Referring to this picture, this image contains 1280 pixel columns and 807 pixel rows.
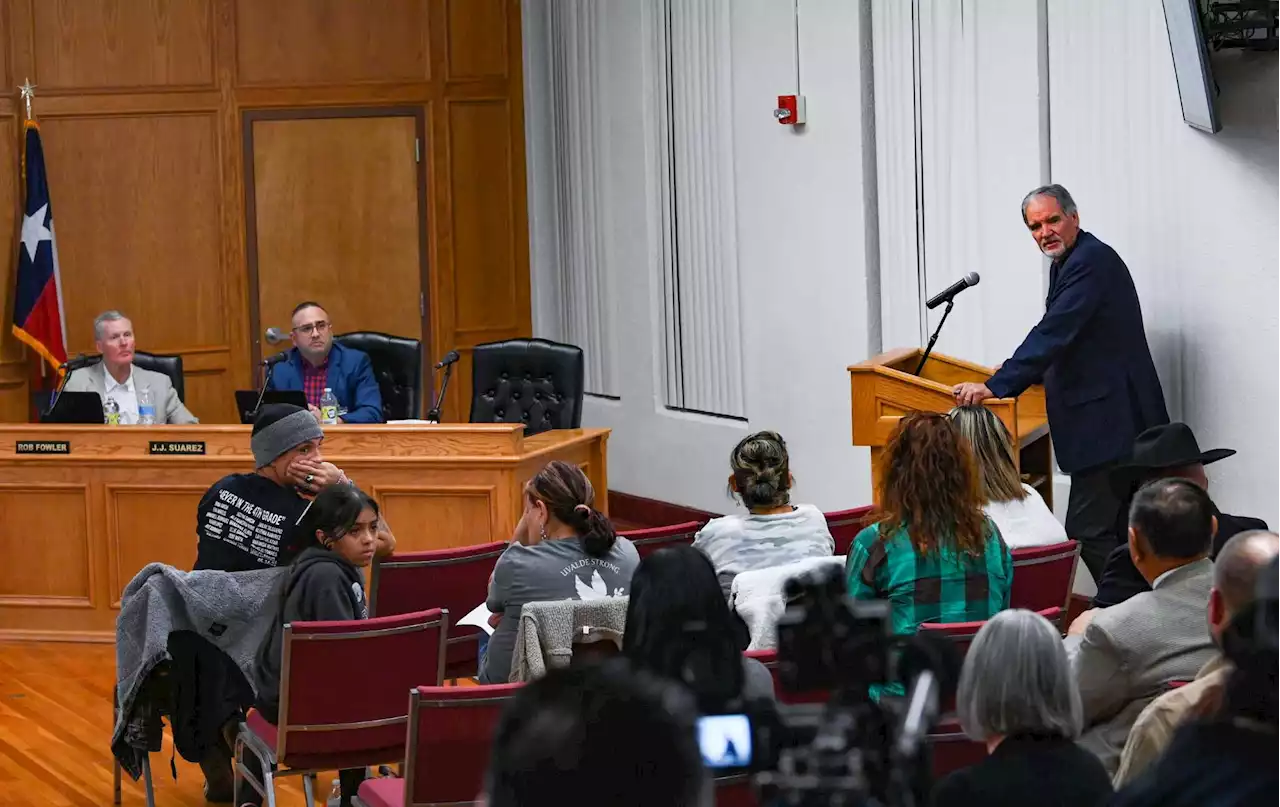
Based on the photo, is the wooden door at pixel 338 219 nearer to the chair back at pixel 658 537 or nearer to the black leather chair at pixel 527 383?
the black leather chair at pixel 527 383

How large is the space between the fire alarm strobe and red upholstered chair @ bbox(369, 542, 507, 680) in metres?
3.71

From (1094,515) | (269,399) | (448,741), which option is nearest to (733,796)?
(448,741)

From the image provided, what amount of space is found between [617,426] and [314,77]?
2.68 metres

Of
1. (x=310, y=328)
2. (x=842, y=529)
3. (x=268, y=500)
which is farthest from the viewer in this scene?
(x=310, y=328)

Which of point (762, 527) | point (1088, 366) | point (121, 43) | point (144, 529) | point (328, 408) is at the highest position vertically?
point (121, 43)

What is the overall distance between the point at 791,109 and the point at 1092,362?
2739mm

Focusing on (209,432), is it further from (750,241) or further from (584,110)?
(584,110)

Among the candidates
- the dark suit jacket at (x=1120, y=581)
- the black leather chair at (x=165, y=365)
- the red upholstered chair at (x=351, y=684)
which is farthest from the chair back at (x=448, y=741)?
the black leather chair at (x=165, y=365)

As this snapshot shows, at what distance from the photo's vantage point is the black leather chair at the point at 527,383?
7332 millimetres

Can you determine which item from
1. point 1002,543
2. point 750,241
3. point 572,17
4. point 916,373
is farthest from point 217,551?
point 572,17

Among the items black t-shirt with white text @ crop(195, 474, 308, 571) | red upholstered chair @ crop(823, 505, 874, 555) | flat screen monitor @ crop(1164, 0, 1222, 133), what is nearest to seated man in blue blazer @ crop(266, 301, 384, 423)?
black t-shirt with white text @ crop(195, 474, 308, 571)

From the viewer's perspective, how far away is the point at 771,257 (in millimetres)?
→ 8133

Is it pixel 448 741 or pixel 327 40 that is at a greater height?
pixel 327 40

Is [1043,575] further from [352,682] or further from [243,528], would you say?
[243,528]
